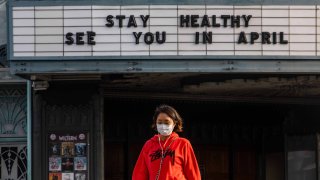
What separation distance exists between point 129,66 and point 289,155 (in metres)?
4.58

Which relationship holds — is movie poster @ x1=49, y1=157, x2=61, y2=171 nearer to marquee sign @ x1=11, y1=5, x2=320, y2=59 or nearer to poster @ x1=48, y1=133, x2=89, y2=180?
poster @ x1=48, y1=133, x2=89, y2=180

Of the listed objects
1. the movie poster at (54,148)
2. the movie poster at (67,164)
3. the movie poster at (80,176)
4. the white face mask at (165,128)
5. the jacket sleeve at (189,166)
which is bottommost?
the movie poster at (80,176)

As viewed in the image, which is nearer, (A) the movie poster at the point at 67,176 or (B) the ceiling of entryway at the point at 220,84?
(B) the ceiling of entryway at the point at 220,84

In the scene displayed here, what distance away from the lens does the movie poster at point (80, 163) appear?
1062 cm

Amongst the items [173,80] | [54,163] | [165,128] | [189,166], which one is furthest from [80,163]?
[165,128]

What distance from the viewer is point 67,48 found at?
948 centimetres

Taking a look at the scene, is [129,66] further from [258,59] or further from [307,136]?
[307,136]

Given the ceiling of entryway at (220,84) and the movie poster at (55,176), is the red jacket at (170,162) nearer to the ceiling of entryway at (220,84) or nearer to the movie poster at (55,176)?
the ceiling of entryway at (220,84)

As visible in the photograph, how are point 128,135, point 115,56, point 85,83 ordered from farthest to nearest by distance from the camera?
point 128,135 → point 85,83 → point 115,56

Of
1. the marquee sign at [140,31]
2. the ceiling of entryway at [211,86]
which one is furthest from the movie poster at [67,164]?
the marquee sign at [140,31]

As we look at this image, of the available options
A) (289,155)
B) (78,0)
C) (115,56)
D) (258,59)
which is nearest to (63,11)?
(78,0)

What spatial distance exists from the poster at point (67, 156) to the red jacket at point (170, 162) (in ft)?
17.0

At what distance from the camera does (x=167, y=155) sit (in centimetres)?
541

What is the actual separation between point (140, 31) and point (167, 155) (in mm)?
4262
